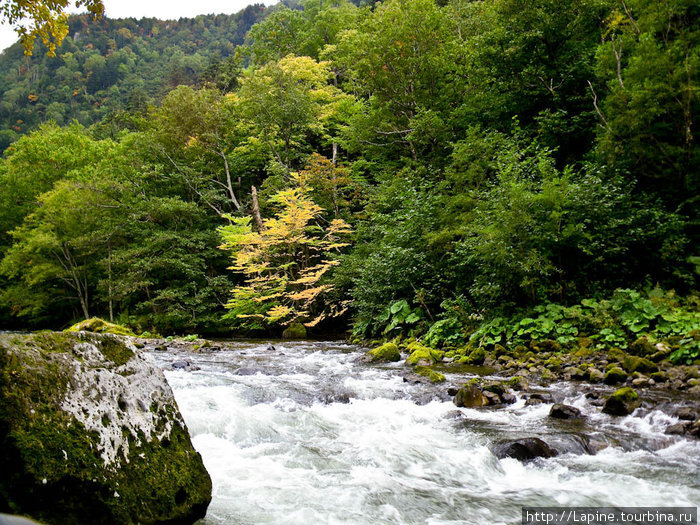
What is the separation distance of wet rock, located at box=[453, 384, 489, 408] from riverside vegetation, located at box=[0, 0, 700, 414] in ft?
3.84

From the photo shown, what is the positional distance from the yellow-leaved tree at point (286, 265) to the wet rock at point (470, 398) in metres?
10.2

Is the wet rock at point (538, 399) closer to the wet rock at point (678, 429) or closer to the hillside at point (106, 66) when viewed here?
the wet rock at point (678, 429)

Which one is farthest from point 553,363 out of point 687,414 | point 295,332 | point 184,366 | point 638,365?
point 295,332

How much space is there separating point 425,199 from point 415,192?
0.46 m

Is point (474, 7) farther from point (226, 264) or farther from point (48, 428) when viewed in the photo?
point (48, 428)

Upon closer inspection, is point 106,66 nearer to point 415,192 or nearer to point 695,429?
point 415,192

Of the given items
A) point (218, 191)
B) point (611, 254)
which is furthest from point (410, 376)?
point (218, 191)

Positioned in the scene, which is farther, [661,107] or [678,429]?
[661,107]

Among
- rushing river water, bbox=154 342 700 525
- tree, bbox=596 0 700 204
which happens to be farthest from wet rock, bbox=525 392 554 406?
tree, bbox=596 0 700 204

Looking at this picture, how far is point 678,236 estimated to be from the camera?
7973 mm

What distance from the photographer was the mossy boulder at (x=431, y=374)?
22.4 ft

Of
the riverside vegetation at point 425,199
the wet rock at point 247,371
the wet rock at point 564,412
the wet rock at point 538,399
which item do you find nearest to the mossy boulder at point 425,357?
the riverside vegetation at point 425,199

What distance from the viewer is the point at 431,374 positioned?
23.0ft

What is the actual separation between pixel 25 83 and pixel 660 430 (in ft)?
369
